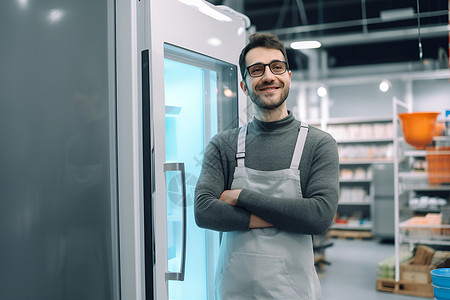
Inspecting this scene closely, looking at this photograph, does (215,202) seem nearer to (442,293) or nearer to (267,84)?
(267,84)

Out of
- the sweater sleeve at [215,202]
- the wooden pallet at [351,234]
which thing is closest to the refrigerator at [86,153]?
the sweater sleeve at [215,202]

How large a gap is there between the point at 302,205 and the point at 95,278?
0.93 meters

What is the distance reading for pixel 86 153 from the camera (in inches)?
75.8

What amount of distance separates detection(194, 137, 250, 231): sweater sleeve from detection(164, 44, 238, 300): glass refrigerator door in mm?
102

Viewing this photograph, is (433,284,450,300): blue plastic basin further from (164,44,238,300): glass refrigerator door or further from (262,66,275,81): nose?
(262,66,275,81): nose

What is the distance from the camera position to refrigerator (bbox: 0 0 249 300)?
1833 mm

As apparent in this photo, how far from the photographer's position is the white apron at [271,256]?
1833 millimetres

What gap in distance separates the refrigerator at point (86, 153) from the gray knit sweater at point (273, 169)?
0.16m

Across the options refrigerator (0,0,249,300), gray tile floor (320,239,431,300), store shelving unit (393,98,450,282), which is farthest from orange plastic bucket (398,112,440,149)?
refrigerator (0,0,249,300)

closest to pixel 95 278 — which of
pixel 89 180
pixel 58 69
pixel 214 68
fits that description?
pixel 89 180

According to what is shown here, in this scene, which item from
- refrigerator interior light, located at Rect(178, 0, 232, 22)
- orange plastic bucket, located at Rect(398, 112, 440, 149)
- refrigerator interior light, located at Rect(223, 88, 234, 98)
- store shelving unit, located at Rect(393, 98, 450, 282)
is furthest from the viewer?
store shelving unit, located at Rect(393, 98, 450, 282)

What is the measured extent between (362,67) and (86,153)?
1073cm

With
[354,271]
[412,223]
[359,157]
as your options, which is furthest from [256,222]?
[359,157]

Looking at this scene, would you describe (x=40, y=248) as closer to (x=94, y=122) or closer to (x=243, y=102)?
(x=94, y=122)
